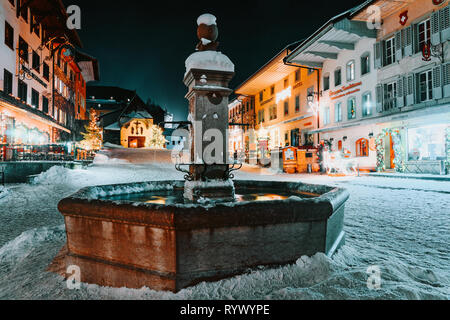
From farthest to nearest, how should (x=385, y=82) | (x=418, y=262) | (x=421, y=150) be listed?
1. (x=385, y=82)
2. (x=421, y=150)
3. (x=418, y=262)

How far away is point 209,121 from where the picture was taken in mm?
3934

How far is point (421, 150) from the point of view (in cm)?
1700

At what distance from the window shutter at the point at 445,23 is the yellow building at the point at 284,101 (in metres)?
10.8

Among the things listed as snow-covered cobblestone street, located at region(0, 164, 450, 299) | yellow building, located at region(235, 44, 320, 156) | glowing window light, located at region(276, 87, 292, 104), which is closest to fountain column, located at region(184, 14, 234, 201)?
snow-covered cobblestone street, located at region(0, 164, 450, 299)

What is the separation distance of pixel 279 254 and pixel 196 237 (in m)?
0.95

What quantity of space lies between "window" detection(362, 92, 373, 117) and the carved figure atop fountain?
19260 millimetres

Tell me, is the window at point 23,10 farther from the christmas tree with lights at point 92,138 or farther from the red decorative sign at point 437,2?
the red decorative sign at point 437,2

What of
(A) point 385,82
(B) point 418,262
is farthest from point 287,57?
(B) point 418,262

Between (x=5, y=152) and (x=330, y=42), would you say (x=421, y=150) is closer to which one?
(x=330, y=42)

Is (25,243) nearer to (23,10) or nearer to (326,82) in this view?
(23,10)

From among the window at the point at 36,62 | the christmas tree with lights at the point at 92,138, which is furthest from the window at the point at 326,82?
the christmas tree with lights at the point at 92,138

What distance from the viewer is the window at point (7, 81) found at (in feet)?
57.7

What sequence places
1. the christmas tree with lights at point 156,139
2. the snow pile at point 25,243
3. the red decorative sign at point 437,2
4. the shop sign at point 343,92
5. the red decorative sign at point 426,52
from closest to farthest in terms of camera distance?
1. the snow pile at point 25,243
2. the red decorative sign at point 437,2
3. the red decorative sign at point 426,52
4. the shop sign at point 343,92
5. the christmas tree with lights at point 156,139

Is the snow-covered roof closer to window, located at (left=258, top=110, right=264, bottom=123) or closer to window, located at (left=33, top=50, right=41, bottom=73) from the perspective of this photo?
window, located at (left=33, top=50, right=41, bottom=73)
